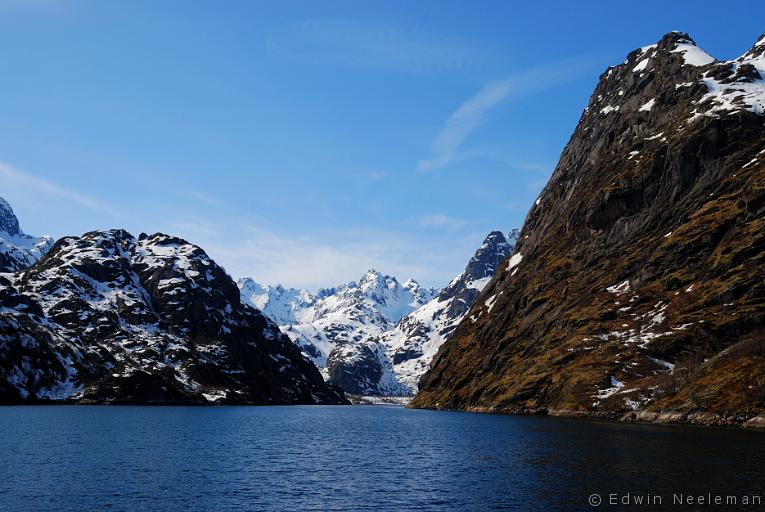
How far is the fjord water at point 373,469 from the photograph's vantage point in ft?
187

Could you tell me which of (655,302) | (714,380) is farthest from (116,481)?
(655,302)

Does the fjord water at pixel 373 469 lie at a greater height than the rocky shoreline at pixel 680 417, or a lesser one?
lesser

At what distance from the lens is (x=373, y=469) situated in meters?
77.6

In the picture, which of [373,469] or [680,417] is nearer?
[373,469]

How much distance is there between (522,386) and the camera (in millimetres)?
189625

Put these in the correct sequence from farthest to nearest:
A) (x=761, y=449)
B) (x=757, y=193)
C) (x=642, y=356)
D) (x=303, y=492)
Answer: (x=757, y=193) < (x=642, y=356) < (x=761, y=449) < (x=303, y=492)

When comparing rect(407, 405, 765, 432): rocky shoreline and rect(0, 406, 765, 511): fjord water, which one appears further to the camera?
rect(407, 405, 765, 432): rocky shoreline

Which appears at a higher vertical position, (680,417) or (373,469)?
(680,417)

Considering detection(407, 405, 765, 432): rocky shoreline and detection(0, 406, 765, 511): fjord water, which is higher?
detection(407, 405, 765, 432): rocky shoreline

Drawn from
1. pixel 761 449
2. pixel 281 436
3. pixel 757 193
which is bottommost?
pixel 281 436

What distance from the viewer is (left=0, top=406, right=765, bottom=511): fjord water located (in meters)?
56.9

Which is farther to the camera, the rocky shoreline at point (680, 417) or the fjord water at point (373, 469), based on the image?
the rocky shoreline at point (680, 417)

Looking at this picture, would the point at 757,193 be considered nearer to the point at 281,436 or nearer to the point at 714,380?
the point at 714,380

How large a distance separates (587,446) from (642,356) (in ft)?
260
